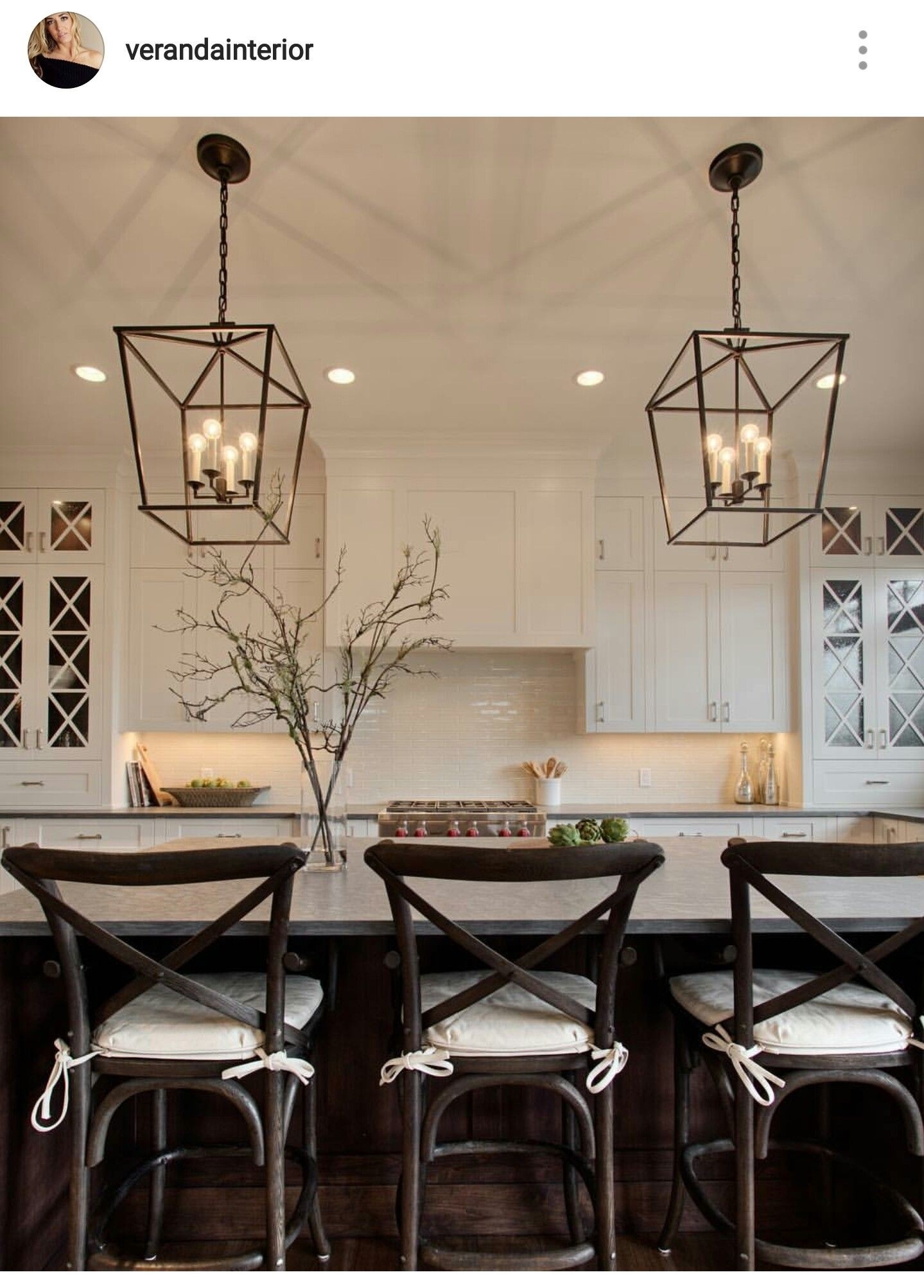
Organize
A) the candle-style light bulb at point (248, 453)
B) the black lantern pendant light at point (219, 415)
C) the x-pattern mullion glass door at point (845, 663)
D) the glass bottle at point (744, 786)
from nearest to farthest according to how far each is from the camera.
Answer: the black lantern pendant light at point (219, 415), the candle-style light bulb at point (248, 453), the x-pattern mullion glass door at point (845, 663), the glass bottle at point (744, 786)

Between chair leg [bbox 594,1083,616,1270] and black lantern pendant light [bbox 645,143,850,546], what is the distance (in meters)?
1.26

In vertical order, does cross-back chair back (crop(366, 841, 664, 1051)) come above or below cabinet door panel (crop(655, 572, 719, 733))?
below

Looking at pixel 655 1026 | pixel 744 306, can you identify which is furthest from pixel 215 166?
pixel 655 1026

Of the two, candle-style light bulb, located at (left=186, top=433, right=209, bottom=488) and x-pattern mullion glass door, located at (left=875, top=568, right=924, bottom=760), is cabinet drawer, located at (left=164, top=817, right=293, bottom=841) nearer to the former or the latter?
candle-style light bulb, located at (left=186, top=433, right=209, bottom=488)

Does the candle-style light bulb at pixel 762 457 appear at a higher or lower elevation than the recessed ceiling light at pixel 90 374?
lower

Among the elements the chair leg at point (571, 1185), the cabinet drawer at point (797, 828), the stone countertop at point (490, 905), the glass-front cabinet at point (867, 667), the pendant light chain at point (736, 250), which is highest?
the pendant light chain at point (736, 250)

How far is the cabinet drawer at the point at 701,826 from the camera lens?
3.74 m

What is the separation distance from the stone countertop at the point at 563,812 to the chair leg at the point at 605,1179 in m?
2.34

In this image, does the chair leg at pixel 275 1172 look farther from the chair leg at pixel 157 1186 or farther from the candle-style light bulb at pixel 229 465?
the candle-style light bulb at pixel 229 465

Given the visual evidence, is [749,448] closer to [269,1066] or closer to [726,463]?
[726,463]

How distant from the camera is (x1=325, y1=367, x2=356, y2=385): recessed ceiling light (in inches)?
124

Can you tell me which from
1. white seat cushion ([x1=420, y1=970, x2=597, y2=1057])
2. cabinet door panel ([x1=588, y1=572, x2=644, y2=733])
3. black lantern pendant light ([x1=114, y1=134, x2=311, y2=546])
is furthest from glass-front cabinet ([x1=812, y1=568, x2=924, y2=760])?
white seat cushion ([x1=420, y1=970, x2=597, y2=1057])

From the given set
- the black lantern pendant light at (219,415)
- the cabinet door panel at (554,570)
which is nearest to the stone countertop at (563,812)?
the cabinet door panel at (554,570)

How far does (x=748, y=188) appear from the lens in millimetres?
2039
